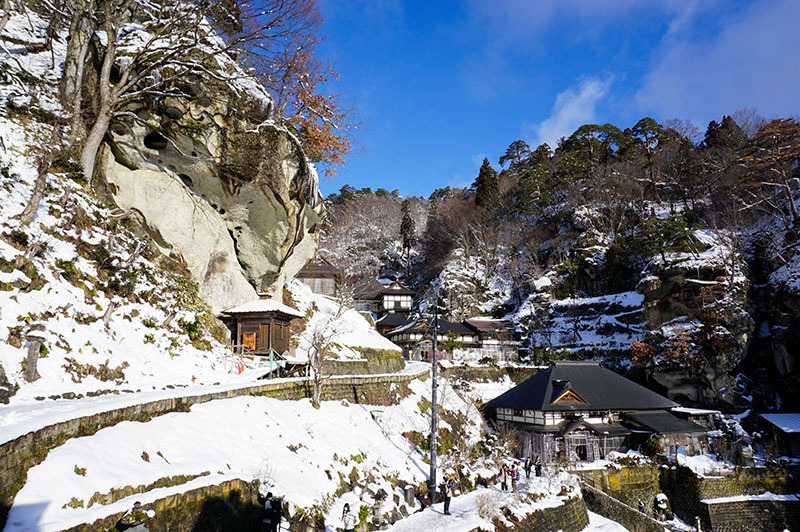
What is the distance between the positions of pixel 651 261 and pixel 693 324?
8.98 meters

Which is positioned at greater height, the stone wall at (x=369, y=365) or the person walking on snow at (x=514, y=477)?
the stone wall at (x=369, y=365)

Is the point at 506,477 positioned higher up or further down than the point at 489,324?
further down

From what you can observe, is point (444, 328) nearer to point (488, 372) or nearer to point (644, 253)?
point (488, 372)

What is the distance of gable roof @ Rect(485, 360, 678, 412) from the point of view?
26406 millimetres

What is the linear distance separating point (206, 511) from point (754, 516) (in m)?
28.4

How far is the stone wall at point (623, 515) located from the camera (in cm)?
2016

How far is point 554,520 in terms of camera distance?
1689 cm

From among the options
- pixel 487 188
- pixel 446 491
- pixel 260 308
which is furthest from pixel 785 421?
pixel 487 188

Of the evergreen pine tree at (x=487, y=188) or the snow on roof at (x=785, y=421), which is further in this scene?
the evergreen pine tree at (x=487, y=188)

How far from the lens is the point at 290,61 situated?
24578mm

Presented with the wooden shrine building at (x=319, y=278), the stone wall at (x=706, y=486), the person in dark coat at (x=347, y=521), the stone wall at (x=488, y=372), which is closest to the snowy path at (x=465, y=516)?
the person in dark coat at (x=347, y=521)

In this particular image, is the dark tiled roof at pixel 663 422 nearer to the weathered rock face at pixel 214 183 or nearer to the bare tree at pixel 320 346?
the bare tree at pixel 320 346

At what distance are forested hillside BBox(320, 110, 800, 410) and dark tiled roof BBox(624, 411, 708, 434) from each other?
737 centimetres

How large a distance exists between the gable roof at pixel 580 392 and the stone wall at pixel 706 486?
4.34 m
